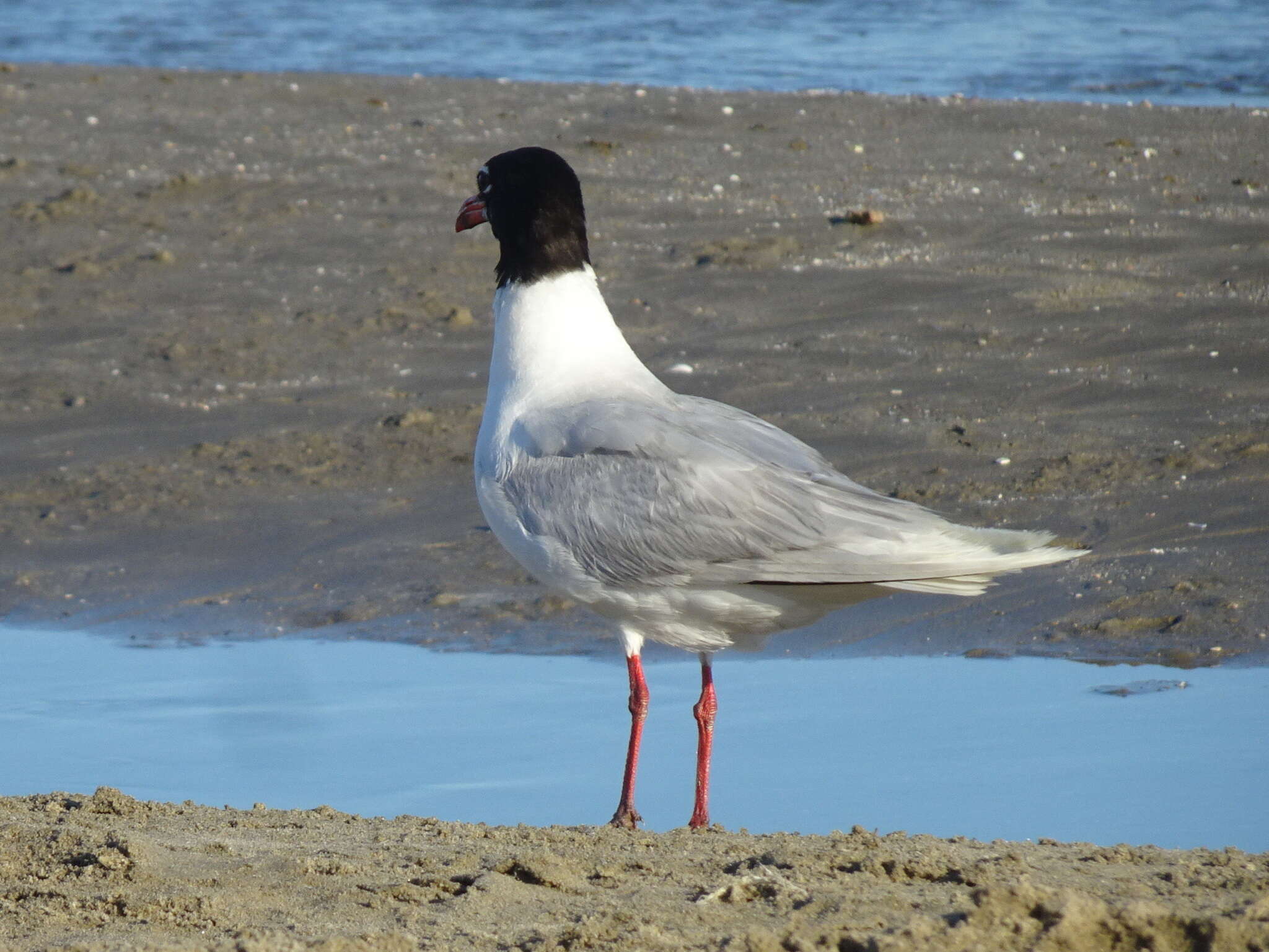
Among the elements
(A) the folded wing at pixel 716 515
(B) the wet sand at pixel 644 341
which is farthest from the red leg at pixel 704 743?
(B) the wet sand at pixel 644 341

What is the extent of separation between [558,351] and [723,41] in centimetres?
1904

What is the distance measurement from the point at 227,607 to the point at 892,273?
516cm

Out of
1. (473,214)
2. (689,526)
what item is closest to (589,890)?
(689,526)

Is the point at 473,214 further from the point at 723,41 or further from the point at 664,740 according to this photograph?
the point at 723,41

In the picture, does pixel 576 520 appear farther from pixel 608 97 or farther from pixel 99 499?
pixel 608 97

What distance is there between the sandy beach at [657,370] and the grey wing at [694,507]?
1.01 meters

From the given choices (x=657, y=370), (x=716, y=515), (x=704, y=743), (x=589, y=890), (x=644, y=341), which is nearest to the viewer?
(x=589, y=890)

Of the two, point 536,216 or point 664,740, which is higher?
point 536,216

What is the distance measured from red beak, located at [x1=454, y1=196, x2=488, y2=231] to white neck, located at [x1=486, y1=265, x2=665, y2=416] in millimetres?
424

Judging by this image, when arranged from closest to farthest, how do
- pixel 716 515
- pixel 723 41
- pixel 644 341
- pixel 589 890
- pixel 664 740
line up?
1. pixel 589 890
2. pixel 716 515
3. pixel 664 740
4. pixel 644 341
5. pixel 723 41

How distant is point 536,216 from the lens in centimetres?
593

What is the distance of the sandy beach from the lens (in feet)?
12.4

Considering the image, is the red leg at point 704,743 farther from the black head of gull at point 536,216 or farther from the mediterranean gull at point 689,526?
the black head of gull at point 536,216

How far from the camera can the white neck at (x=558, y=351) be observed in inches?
222
